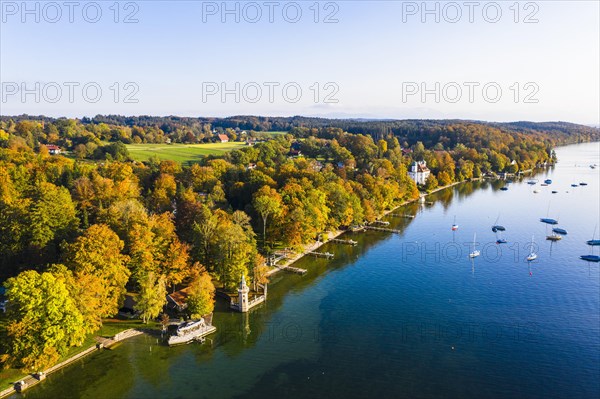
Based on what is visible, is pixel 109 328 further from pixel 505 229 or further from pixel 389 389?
pixel 505 229

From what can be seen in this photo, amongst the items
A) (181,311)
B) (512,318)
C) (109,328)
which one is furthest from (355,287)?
(109,328)

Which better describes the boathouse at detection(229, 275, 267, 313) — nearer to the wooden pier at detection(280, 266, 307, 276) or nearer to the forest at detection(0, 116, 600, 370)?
the forest at detection(0, 116, 600, 370)

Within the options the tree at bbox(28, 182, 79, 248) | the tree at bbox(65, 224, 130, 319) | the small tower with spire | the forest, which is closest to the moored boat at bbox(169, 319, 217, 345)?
the forest

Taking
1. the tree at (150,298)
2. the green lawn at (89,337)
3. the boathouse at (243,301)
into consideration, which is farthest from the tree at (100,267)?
the boathouse at (243,301)

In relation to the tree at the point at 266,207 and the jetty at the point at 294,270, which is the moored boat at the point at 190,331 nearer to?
the jetty at the point at 294,270

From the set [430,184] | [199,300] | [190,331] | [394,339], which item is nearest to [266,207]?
[199,300]

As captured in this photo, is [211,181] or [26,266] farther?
[211,181]
